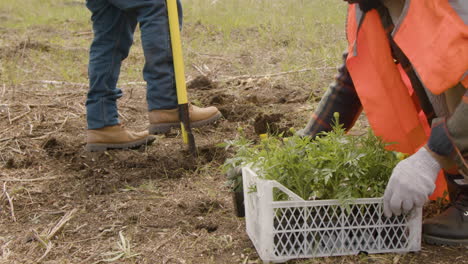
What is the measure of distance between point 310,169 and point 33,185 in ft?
4.85

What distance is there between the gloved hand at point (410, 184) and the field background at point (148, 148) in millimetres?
216

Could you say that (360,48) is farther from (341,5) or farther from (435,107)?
(341,5)

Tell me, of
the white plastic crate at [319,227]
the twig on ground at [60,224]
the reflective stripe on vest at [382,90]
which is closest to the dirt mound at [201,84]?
the twig on ground at [60,224]

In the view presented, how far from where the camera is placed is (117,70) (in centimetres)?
302

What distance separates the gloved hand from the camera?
1.58 meters

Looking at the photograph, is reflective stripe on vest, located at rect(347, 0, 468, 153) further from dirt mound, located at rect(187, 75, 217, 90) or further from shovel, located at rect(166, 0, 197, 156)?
dirt mound, located at rect(187, 75, 217, 90)

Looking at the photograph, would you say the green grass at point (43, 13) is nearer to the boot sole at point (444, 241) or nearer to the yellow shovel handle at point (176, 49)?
the yellow shovel handle at point (176, 49)

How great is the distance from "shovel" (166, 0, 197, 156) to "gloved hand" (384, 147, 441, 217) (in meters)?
1.34

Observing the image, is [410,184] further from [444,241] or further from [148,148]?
[148,148]

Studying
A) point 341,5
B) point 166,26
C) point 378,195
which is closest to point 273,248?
point 378,195

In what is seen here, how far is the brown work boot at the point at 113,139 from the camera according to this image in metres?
2.95

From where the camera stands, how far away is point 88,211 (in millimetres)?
2287

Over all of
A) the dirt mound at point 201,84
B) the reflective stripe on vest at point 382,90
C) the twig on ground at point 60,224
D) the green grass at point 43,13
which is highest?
the reflective stripe on vest at point 382,90

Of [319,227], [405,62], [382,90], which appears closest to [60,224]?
[319,227]
